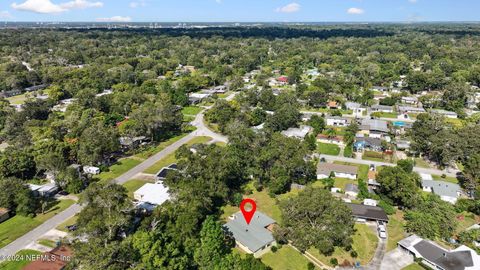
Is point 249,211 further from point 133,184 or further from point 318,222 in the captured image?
point 133,184

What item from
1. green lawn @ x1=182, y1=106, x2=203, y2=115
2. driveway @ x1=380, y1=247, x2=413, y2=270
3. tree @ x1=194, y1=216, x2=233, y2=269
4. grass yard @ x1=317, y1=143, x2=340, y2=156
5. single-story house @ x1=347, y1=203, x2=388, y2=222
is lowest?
grass yard @ x1=317, y1=143, x2=340, y2=156

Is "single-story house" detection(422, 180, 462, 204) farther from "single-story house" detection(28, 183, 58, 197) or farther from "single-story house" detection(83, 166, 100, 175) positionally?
"single-story house" detection(28, 183, 58, 197)

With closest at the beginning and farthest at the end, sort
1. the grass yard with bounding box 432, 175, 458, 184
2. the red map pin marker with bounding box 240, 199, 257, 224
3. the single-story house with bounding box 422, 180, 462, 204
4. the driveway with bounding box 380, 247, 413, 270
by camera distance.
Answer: the driveway with bounding box 380, 247, 413, 270 < the red map pin marker with bounding box 240, 199, 257, 224 < the single-story house with bounding box 422, 180, 462, 204 < the grass yard with bounding box 432, 175, 458, 184

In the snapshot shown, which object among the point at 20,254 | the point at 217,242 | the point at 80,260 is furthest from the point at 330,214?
the point at 20,254

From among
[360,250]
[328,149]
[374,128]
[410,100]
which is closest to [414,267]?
[360,250]

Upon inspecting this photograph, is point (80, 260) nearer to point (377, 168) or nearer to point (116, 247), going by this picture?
point (116, 247)

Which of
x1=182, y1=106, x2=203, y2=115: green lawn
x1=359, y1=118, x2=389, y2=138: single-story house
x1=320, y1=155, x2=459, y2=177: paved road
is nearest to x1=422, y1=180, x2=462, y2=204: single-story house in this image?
x1=320, y1=155, x2=459, y2=177: paved road

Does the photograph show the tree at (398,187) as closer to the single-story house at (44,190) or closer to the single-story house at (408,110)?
the single-story house at (44,190)
